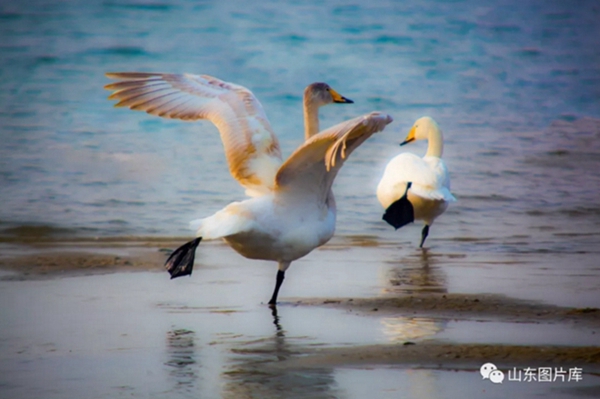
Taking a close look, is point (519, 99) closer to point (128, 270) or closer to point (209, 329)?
point (128, 270)

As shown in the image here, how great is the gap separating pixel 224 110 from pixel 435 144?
521cm

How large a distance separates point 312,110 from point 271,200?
1.27 metres

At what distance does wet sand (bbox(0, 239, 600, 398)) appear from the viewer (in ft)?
16.1

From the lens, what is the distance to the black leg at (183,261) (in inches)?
268

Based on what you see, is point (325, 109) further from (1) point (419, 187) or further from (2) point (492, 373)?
(2) point (492, 373)

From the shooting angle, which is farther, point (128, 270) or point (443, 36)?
point (443, 36)

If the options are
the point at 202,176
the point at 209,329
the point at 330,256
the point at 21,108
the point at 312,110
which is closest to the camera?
the point at 209,329

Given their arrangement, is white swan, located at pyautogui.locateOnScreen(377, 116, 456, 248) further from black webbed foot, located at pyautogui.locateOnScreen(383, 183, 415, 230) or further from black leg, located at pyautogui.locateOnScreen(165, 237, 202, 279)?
black leg, located at pyautogui.locateOnScreen(165, 237, 202, 279)

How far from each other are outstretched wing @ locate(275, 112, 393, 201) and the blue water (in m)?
3.31

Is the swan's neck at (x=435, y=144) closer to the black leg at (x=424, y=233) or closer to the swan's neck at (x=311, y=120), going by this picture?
the black leg at (x=424, y=233)

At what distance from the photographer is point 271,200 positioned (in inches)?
272

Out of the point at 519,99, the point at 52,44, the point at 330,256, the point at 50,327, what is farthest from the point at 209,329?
the point at 52,44

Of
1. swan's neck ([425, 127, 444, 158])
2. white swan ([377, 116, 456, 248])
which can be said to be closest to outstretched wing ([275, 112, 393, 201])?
white swan ([377, 116, 456, 248])

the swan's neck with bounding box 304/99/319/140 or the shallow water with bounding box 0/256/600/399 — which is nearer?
the shallow water with bounding box 0/256/600/399
